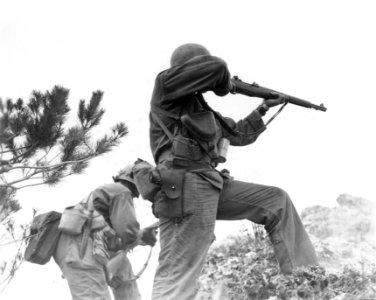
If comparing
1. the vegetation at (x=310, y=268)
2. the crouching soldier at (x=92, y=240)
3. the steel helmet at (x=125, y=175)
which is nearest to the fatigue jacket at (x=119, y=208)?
the crouching soldier at (x=92, y=240)

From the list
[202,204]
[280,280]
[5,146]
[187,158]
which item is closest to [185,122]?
[187,158]

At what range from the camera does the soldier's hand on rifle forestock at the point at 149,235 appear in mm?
5961

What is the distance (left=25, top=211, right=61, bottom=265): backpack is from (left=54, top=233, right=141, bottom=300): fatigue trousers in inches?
3.0

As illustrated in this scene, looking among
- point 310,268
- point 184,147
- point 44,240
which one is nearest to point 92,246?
point 44,240

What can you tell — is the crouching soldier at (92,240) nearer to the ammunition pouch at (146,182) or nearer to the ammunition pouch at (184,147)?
the ammunition pouch at (146,182)

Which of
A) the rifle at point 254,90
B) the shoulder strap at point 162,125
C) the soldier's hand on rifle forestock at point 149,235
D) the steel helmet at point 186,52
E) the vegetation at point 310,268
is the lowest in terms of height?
the vegetation at point 310,268

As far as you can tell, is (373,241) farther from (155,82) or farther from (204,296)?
(155,82)

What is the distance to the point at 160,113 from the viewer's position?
4.42 metres

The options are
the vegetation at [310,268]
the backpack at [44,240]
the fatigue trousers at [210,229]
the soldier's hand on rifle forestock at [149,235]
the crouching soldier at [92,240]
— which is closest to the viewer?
the fatigue trousers at [210,229]

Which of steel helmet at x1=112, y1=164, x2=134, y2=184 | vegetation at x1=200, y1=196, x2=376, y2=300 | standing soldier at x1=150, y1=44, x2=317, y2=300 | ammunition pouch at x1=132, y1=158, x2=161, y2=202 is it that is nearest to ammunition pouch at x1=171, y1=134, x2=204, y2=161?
standing soldier at x1=150, y1=44, x2=317, y2=300

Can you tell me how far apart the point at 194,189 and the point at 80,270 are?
6.60 feet

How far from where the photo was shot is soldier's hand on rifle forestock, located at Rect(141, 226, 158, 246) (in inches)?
A: 235

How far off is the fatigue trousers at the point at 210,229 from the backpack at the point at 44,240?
1.92 m

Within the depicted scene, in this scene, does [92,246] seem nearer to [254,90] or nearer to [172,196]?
[172,196]
